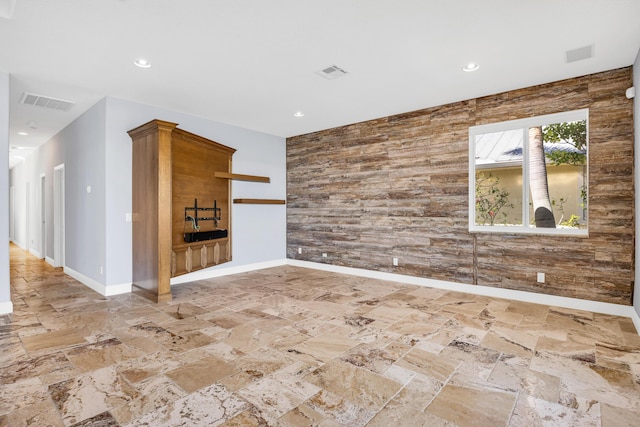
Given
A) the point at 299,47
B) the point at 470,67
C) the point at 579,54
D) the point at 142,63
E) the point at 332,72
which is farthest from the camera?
the point at 332,72

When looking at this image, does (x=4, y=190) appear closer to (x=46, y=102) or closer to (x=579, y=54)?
(x=46, y=102)

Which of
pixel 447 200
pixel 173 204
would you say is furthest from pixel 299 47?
pixel 447 200

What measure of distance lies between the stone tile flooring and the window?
3.70ft

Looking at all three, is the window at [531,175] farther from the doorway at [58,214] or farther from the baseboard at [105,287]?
the doorway at [58,214]

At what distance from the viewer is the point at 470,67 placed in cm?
385

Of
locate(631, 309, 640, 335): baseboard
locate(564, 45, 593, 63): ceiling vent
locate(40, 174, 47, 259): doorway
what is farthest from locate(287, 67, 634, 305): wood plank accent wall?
locate(40, 174, 47, 259): doorway

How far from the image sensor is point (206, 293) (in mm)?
4965

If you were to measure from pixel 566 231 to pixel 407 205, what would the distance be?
85.3 inches

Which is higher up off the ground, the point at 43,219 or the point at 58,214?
the point at 58,214

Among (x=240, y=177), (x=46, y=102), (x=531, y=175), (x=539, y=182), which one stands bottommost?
(x=539, y=182)

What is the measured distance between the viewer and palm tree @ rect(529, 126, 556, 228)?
446cm

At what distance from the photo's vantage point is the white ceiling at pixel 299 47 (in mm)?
2777

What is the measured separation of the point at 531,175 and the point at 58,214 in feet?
27.6

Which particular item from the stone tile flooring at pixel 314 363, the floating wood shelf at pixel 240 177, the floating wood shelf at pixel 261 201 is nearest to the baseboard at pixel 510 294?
the stone tile flooring at pixel 314 363
